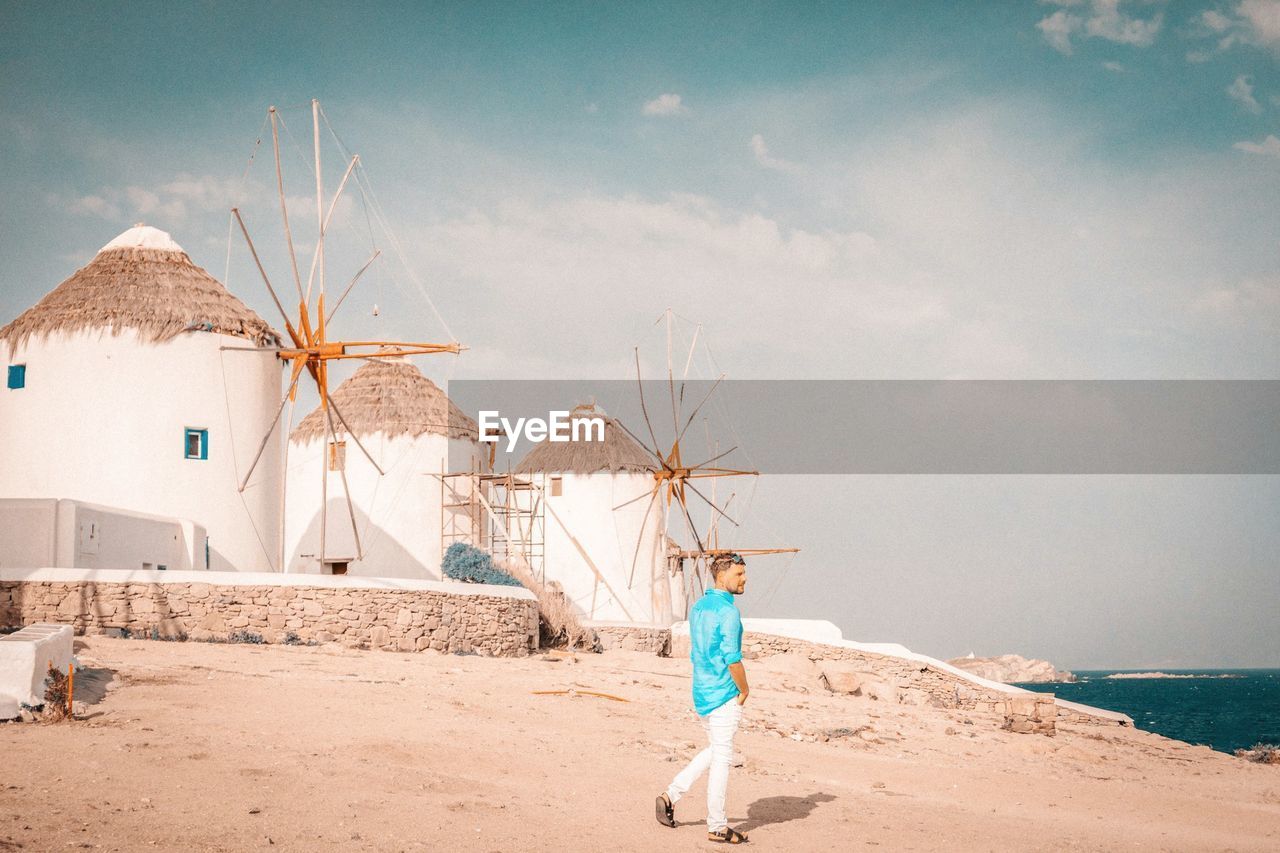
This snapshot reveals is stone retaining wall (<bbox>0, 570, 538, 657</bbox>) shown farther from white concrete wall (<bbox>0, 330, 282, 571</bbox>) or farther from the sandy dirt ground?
white concrete wall (<bbox>0, 330, 282, 571</bbox>)

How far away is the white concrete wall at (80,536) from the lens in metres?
17.9

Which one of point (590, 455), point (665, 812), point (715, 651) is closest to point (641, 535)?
point (590, 455)

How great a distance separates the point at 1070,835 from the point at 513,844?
13.2 ft

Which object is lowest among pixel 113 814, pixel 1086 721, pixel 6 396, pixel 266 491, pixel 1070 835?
pixel 1086 721

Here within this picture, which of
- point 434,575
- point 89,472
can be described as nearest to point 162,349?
point 89,472

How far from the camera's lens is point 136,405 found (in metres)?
22.0

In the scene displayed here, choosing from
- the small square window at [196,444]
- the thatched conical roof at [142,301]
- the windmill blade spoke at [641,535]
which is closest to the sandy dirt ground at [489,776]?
the small square window at [196,444]

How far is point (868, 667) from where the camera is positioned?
2772 centimetres

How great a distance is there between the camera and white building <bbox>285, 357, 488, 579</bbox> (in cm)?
3153

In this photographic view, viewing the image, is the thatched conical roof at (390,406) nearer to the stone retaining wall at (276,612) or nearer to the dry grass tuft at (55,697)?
the stone retaining wall at (276,612)

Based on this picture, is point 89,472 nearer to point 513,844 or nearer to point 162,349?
point 162,349

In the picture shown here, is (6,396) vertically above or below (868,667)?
above

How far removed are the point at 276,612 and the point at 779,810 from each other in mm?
11352

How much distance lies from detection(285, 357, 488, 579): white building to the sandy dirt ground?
15821 millimetres
